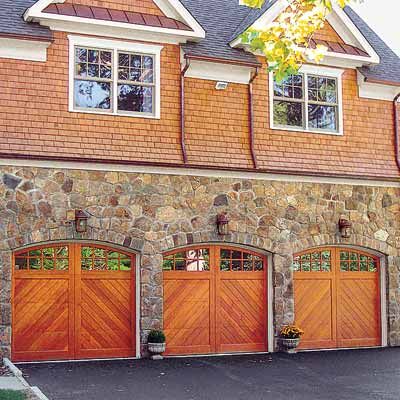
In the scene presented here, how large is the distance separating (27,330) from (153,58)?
20.3ft

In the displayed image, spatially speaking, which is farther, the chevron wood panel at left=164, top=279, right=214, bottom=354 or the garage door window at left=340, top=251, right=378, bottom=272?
the garage door window at left=340, top=251, right=378, bottom=272

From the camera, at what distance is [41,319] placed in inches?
580

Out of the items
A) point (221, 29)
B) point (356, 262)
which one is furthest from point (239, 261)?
point (221, 29)

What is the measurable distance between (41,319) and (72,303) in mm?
678

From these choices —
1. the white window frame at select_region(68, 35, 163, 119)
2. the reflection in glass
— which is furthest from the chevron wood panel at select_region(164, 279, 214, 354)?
the reflection in glass

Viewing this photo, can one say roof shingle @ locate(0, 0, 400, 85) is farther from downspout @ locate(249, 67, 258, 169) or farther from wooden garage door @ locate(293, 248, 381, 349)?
wooden garage door @ locate(293, 248, 381, 349)

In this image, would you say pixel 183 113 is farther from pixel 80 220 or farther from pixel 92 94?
pixel 80 220

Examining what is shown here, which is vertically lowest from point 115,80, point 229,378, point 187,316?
point 229,378

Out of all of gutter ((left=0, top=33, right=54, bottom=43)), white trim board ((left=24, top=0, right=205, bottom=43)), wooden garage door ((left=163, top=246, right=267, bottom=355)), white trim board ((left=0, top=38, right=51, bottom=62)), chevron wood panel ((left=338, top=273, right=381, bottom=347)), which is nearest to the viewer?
gutter ((left=0, top=33, right=54, bottom=43))

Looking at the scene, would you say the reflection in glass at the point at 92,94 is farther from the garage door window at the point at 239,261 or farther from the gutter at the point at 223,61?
the garage door window at the point at 239,261

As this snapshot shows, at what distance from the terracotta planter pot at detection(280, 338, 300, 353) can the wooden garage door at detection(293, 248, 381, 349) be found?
62cm

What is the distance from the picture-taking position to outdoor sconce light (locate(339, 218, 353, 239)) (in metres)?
17.3

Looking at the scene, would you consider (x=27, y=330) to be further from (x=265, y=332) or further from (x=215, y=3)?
(x=215, y=3)

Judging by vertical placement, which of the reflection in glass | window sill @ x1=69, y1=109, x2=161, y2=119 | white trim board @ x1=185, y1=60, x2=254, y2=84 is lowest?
window sill @ x1=69, y1=109, x2=161, y2=119
